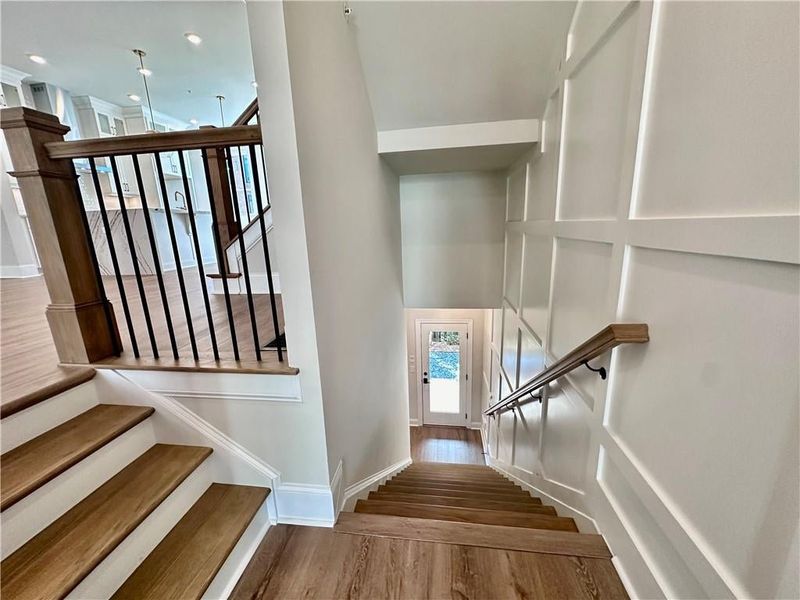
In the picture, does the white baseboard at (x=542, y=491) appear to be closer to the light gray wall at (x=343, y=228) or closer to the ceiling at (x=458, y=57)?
the light gray wall at (x=343, y=228)

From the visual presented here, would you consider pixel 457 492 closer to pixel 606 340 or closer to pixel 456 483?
pixel 456 483

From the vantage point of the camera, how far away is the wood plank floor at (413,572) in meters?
1.23

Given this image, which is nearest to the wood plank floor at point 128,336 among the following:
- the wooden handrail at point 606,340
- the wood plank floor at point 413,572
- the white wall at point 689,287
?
the wood plank floor at point 413,572

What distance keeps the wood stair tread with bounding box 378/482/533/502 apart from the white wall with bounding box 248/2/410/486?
13.8 inches

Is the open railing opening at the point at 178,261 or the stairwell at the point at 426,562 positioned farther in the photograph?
the open railing opening at the point at 178,261

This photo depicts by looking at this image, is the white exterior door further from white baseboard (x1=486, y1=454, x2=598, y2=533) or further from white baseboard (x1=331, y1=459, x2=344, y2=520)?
white baseboard (x1=331, y1=459, x2=344, y2=520)

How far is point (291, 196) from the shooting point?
3.96 feet

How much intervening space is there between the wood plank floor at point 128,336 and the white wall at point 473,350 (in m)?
3.04

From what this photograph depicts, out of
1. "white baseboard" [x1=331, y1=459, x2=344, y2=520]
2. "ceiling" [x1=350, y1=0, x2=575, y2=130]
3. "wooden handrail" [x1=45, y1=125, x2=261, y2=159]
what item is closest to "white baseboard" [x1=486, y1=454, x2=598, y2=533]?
"white baseboard" [x1=331, y1=459, x2=344, y2=520]

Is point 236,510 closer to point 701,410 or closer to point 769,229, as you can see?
point 701,410

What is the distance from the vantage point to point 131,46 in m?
3.56

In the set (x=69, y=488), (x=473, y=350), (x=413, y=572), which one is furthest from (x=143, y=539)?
(x=473, y=350)

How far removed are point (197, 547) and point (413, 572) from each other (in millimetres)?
854

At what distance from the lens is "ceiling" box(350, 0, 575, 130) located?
183 centimetres
